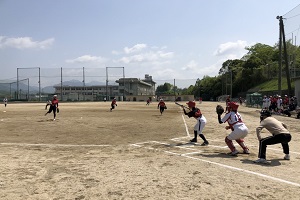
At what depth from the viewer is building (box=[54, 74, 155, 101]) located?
94250 millimetres

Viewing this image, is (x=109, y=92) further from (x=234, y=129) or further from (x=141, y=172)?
(x=141, y=172)

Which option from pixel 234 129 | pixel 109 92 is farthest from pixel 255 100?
pixel 109 92

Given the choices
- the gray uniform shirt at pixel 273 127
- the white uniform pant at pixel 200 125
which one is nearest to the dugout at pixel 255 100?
the white uniform pant at pixel 200 125

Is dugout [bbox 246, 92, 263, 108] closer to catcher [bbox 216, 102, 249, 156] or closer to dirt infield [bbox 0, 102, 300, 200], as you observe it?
dirt infield [bbox 0, 102, 300, 200]

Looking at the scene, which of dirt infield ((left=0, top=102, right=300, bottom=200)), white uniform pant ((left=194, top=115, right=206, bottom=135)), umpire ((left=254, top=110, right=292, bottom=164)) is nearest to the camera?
dirt infield ((left=0, top=102, right=300, bottom=200))

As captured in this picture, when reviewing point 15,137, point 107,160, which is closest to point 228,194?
point 107,160

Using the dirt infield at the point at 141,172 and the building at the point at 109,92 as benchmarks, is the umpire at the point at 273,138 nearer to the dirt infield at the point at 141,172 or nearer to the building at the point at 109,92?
the dirt infield at the point at 141,172

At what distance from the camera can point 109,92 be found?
334 ft

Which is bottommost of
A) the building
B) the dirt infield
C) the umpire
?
the dirt infield

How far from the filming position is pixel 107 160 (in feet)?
26.4

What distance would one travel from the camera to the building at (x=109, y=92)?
9425cm

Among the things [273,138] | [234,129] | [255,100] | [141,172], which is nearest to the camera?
[141,172]

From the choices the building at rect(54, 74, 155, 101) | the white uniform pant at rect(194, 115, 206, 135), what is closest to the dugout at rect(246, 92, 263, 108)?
the white uniform pant at rect(194, 115, 206, 135)

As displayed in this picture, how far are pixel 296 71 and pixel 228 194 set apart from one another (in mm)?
35916
